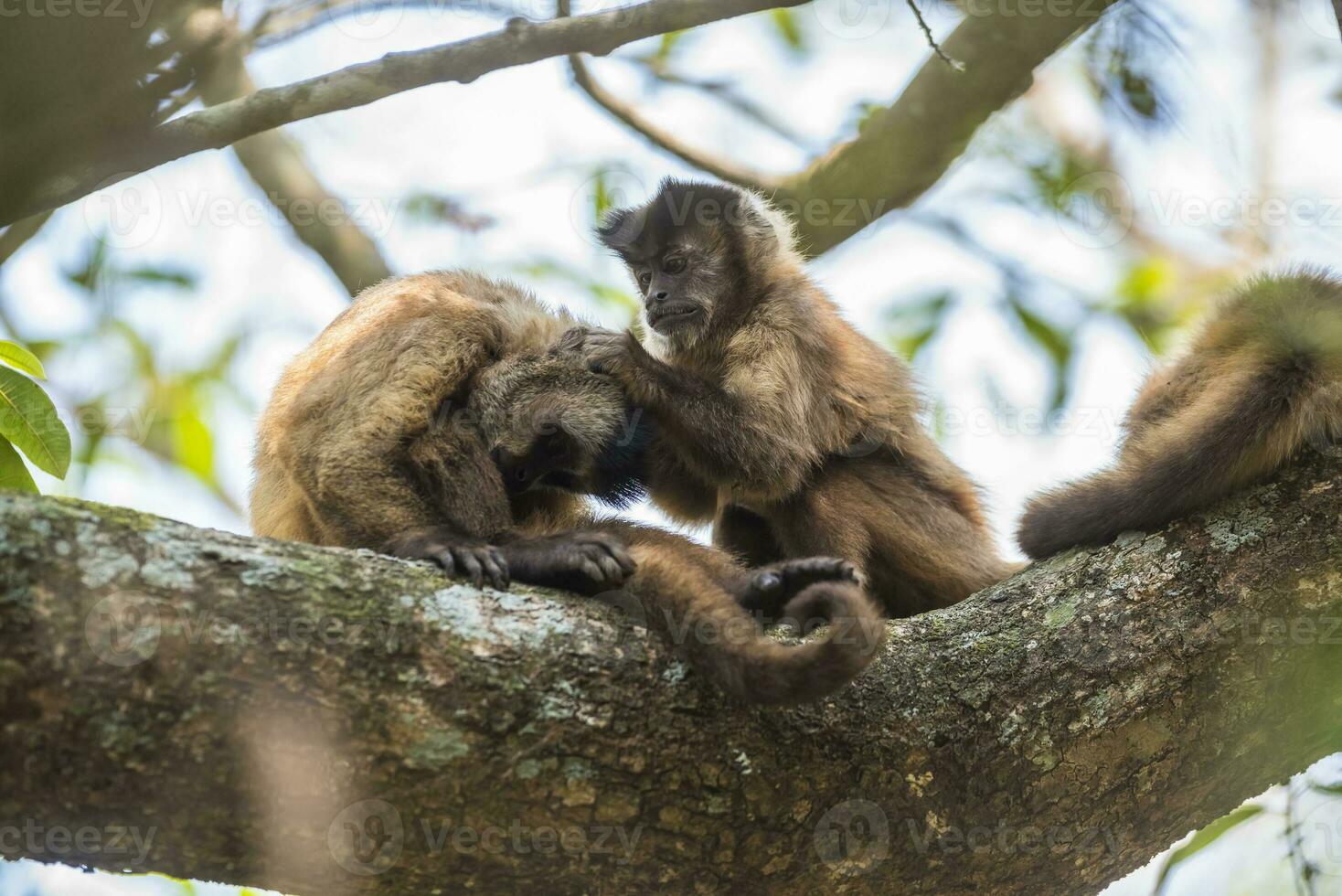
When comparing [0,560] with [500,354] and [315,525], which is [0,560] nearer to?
[315,525]

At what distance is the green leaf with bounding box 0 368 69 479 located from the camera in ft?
14.3

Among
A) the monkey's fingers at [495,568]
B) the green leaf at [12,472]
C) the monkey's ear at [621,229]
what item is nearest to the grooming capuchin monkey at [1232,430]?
the monkey's fingers at [495,568]

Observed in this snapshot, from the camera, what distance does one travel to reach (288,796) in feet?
11.1

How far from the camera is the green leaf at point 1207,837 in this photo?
474cm

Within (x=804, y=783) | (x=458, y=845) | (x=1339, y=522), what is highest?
(x=1339, y=522)

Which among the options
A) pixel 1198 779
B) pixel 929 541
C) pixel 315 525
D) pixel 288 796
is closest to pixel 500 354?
pixel 315 525

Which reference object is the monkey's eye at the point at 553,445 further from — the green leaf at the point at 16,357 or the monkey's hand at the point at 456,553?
the green leaf at the point at 16,357

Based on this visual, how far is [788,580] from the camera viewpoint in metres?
4.59

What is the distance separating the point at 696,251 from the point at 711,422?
5.43 feet

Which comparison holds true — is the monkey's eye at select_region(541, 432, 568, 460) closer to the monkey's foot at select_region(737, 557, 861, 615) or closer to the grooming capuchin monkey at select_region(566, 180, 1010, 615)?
the grooming capuchin monkey at select_region(566, 180, 1010, 615)

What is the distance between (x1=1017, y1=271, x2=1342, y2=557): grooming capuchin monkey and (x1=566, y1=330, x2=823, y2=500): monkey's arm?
1.26m

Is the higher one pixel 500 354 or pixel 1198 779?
pixel 500 354

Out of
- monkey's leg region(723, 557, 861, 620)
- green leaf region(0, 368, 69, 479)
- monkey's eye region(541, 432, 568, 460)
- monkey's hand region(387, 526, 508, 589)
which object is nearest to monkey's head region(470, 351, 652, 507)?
monkey's eye region(541, 432, 568, 460)

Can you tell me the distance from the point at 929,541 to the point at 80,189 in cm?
405
